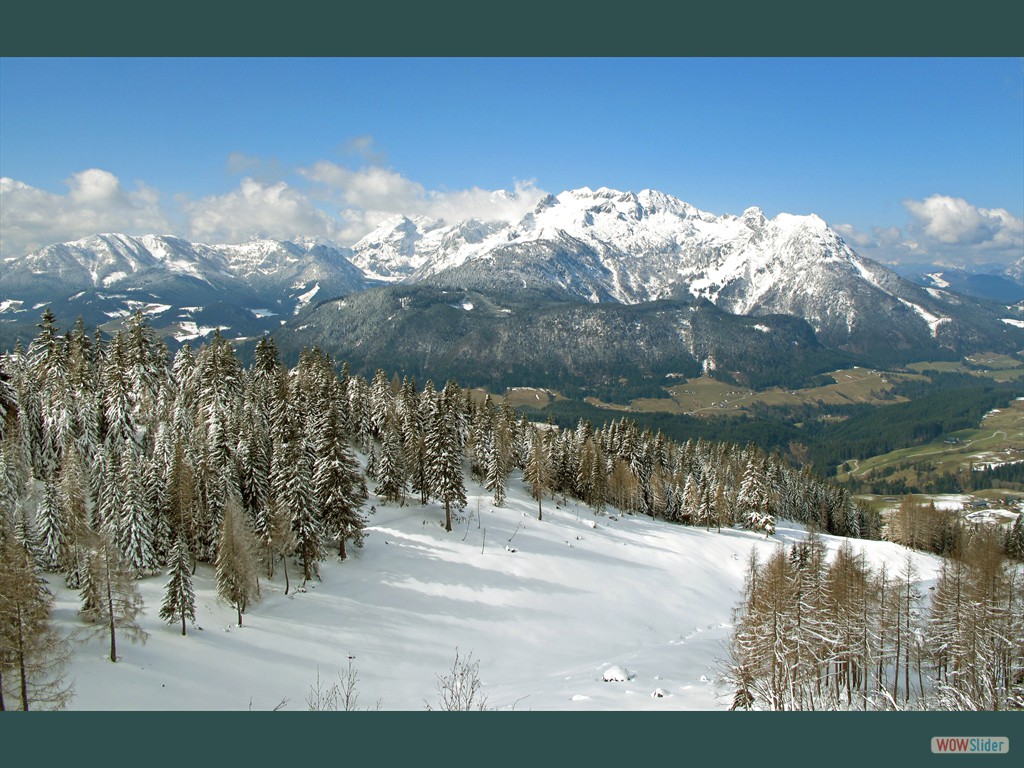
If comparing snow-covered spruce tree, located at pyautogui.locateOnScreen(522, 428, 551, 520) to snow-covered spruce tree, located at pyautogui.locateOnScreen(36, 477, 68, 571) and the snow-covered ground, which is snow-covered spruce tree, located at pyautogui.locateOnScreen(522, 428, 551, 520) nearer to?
the snow-covered ground

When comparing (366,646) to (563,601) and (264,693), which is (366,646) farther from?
(563,601)

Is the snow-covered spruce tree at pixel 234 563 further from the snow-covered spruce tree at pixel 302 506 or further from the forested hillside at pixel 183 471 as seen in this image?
the snow-covered spruce tree at pixel 302 506

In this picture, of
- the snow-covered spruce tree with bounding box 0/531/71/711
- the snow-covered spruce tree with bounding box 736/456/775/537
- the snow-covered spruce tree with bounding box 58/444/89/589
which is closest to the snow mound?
the snow-covered spruce tree with bounding box 0/531/71/711

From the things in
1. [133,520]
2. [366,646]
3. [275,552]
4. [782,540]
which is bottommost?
[782,540]

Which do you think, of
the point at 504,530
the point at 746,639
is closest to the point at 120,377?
the point at 504,530

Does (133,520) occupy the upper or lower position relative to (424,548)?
upper

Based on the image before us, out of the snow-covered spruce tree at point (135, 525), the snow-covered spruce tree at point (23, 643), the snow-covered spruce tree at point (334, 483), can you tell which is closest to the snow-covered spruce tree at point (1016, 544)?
the snow-covered spruce tree at point (334, 483)

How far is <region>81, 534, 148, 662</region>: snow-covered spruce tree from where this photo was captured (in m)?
30.9

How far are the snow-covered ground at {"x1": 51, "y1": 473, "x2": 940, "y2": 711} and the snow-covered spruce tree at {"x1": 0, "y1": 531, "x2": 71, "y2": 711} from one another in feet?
7.76

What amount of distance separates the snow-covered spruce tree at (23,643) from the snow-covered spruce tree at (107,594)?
496cm

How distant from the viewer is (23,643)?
23766 millimetres

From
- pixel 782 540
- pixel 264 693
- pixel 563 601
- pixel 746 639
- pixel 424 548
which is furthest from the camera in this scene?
pixel 782 540

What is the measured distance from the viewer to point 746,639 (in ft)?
95.8

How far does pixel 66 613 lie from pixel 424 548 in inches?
1171
